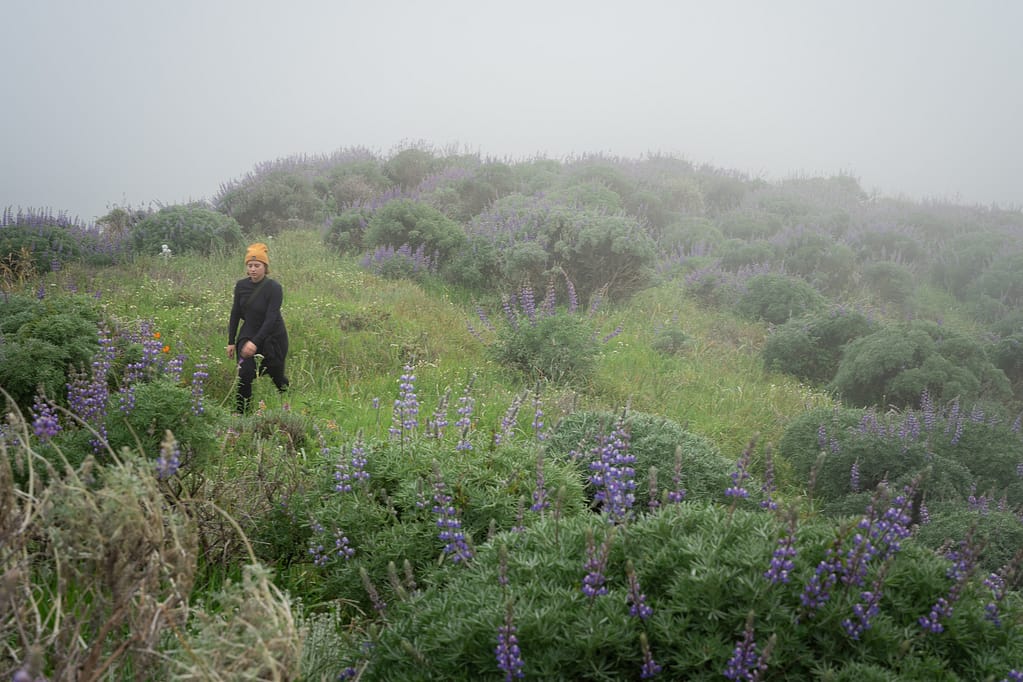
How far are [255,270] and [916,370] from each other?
283 inches

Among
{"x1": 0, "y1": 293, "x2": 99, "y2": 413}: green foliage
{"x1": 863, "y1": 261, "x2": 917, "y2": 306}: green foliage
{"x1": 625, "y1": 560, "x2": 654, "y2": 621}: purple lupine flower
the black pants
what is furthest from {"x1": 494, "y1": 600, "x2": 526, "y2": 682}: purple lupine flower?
{"x1": 863, "y1": 261, "x2": 917, "y2": 306}: green foliage

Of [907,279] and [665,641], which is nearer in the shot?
[665,641]

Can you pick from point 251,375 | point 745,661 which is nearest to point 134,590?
point 745,661

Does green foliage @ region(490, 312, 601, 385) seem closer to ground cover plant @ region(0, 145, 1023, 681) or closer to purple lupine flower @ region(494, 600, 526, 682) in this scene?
ground cover plant @ region(0, 145, 1023, 681)

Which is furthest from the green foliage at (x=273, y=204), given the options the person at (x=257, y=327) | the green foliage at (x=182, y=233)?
the person at (x=257, y=327)

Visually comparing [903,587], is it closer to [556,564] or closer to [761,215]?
[556,564]

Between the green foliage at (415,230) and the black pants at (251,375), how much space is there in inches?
216

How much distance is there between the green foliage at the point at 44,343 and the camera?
17.6 ft

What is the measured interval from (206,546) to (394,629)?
68.9 inches

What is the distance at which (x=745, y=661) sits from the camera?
2076 mm

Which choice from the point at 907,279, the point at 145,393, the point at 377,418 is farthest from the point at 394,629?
the point at 907,279

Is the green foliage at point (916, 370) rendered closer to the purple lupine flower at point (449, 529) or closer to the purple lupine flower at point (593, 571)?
the purple lupine flower at point (449, 529)

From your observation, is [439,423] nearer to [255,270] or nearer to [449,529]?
[449,529]

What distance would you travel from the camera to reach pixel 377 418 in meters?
5.77
